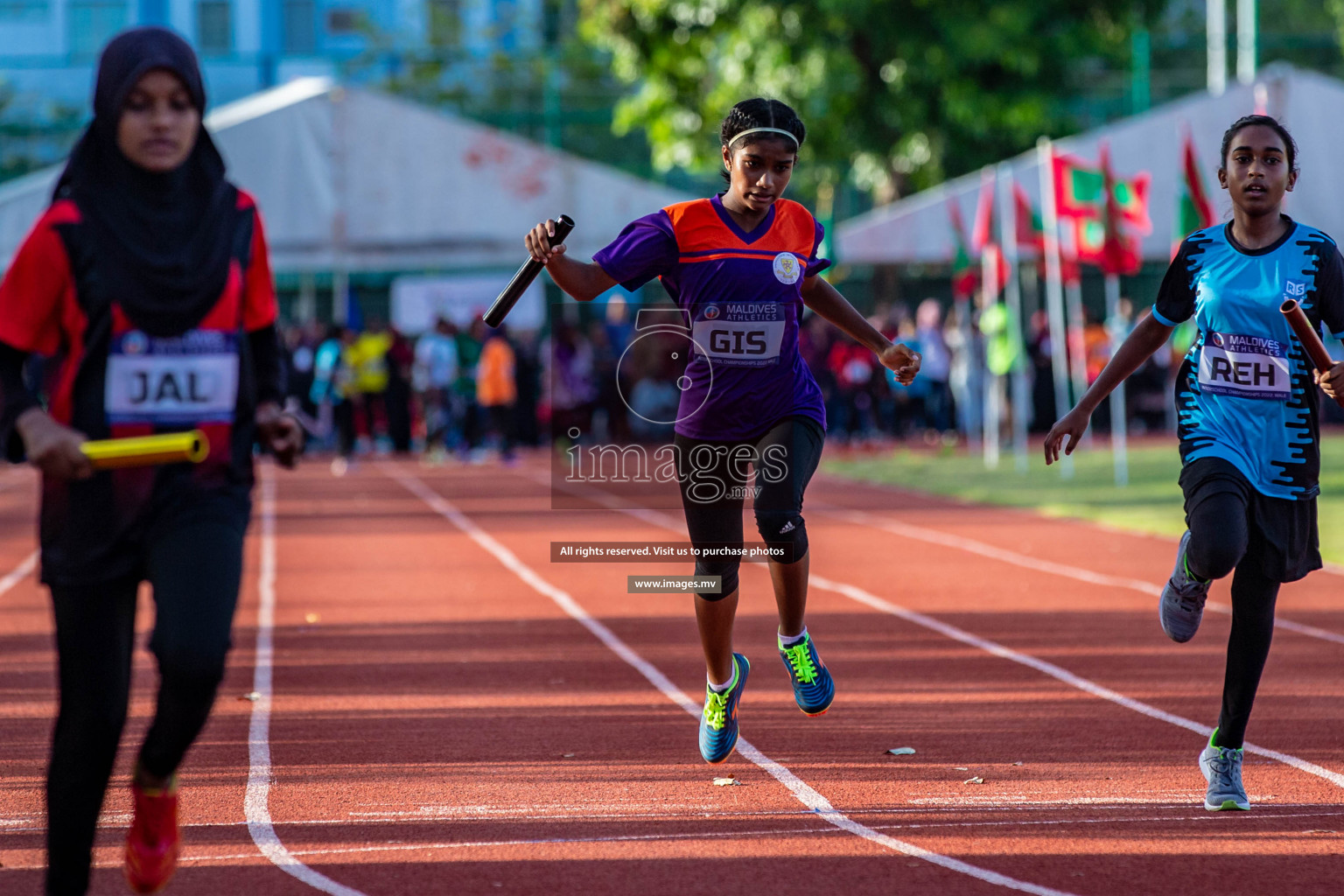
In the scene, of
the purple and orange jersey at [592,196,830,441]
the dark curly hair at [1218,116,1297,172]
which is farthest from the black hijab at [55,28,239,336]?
the dark curly hair at [1218,116,1297,172]

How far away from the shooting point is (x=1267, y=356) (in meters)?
4.86

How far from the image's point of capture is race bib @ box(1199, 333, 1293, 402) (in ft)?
16.0

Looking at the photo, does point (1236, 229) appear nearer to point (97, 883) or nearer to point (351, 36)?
point (97, 883)

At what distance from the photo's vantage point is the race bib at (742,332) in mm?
5352

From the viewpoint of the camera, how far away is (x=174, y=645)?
3.58 m

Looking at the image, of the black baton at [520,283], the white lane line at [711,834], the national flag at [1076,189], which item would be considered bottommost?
the white lane line at [711,834]

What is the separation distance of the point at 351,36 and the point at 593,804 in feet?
170

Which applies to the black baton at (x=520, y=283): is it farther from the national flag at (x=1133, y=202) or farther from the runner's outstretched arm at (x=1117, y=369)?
the national flag at (x=1133, y=202)

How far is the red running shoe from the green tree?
23965 mm

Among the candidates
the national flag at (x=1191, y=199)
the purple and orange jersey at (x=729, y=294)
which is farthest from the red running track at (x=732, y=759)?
the national flag at (x=1191, y=199)

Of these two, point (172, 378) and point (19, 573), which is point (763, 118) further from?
point (19, 573)

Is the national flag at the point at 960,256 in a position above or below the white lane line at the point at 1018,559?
above

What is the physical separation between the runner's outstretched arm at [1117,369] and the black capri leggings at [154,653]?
8.52ft

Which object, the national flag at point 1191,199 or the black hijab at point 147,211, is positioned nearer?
the black hijab at point 147,211
